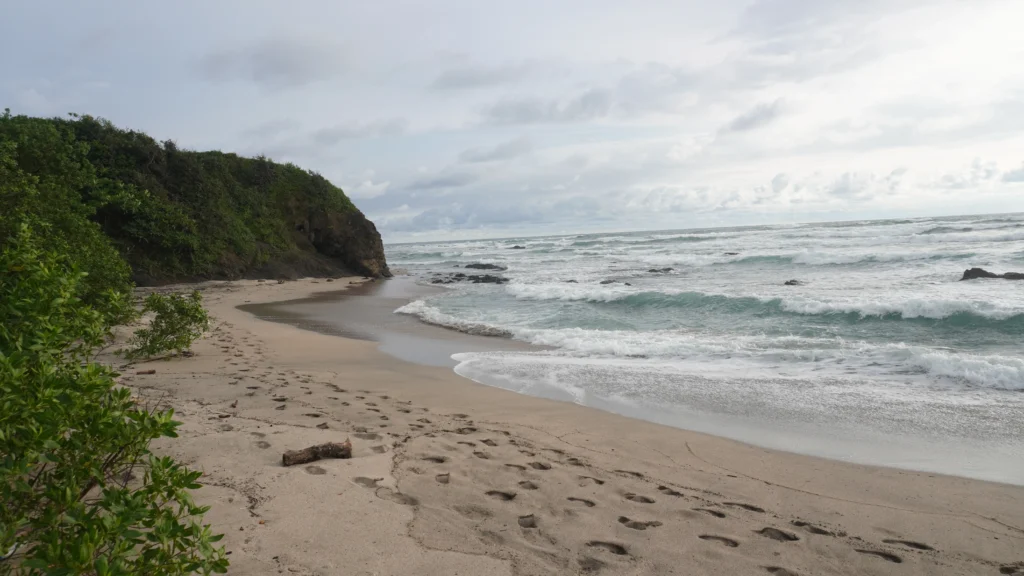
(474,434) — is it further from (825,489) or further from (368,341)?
(368,341)

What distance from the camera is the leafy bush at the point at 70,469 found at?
183 centimetres

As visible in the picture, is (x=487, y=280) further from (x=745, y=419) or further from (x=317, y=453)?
(x=317, y=453)

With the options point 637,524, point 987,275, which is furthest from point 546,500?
point 987,275

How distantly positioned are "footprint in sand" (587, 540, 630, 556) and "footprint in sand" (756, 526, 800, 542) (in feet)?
3.27

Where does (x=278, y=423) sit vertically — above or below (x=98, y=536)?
below

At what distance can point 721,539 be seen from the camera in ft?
11.9

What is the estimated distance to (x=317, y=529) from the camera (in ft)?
10.7

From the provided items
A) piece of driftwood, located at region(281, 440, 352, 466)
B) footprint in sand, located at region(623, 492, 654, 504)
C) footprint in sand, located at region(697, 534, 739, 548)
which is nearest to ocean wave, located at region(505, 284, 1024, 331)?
footprint in sand, located at region(623, 492, 654, 504)

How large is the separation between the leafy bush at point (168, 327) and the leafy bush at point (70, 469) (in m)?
6.44

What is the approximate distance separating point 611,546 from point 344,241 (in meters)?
30.1

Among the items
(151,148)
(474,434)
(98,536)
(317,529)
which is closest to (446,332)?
(474,434)

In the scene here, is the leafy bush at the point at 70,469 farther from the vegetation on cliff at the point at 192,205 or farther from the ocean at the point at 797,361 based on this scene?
→ the vegetation on cliff at the point at 192,205

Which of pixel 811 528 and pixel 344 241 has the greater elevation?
pixel 344 241

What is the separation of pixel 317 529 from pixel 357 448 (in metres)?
1.56
